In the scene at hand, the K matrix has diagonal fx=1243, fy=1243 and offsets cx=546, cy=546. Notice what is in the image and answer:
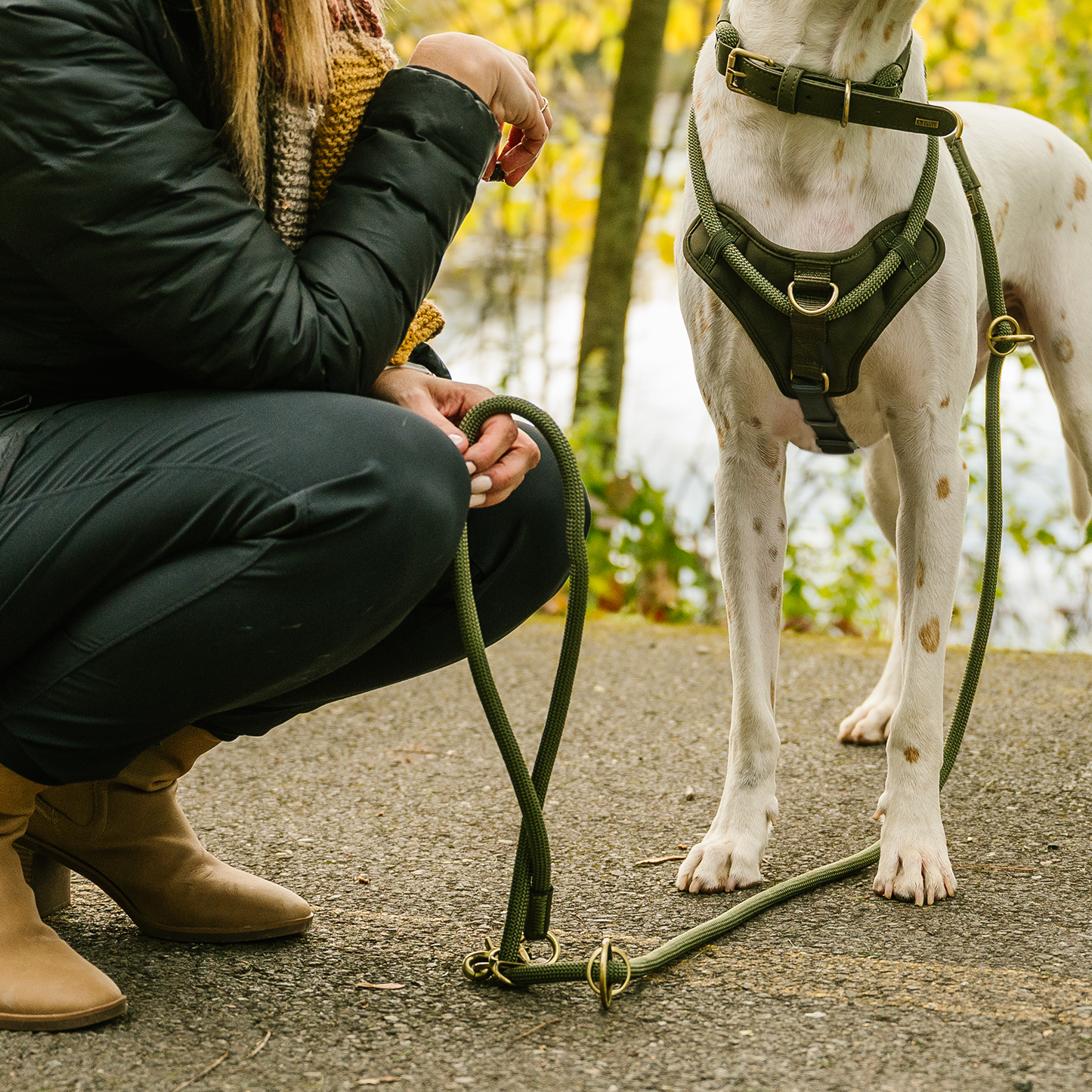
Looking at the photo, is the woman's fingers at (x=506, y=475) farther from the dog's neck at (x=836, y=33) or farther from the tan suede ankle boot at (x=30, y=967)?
the dog's neck at (x=836, y=33)

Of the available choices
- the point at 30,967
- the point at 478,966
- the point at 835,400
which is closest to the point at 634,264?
the point at 835,400

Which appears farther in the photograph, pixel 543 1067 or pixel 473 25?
pixel 473 25

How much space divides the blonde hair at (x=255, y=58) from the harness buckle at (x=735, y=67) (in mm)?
732

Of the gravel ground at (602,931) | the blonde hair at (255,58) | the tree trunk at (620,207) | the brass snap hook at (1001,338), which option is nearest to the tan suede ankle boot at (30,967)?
the gravel ground at (602,931)

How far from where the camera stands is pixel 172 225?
1380 mm

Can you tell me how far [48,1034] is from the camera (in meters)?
1.48

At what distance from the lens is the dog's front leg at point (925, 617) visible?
6.90ft

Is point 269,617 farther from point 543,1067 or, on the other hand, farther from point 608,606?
point 608,606

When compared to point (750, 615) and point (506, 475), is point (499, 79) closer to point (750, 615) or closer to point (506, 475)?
point (506, 475)

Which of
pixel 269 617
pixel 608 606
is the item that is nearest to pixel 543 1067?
pixel 269 617

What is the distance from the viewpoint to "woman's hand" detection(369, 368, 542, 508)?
65.6 inches

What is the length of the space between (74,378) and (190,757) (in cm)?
55

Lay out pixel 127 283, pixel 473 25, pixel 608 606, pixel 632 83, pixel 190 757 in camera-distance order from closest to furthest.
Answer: pixel 127 283 → pixel 190 757 → pixel 608 606 → pixel 632 83 → pixel 473 25

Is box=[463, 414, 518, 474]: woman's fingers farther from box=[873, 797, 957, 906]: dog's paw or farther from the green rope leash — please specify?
box=[873, 797, 957, 906]: dog's paw
